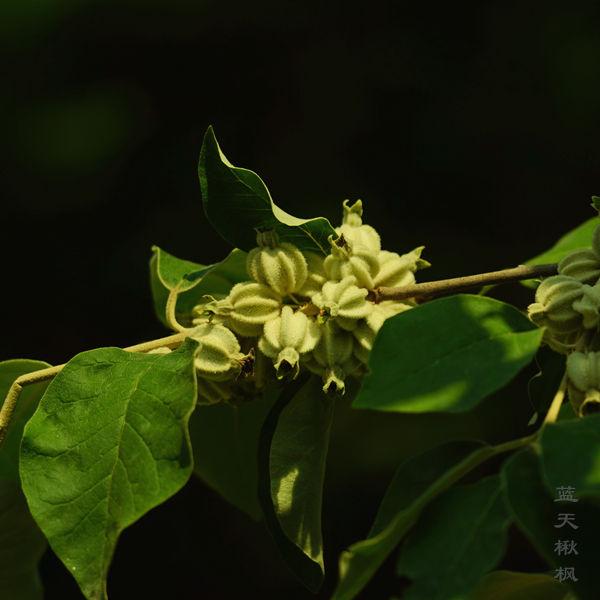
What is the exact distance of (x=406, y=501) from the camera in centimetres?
88

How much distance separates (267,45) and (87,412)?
3.03m

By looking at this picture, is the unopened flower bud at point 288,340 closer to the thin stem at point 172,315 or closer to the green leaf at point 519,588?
the thin stem at point 172,315

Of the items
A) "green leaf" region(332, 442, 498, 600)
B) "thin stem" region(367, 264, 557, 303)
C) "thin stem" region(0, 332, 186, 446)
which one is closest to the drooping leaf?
"green leaf" region(332, 442, 498, 600)

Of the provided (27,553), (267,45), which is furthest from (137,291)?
(27,553)

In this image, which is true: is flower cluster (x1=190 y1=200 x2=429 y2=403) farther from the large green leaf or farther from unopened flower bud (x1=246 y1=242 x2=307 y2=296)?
the large green leaf

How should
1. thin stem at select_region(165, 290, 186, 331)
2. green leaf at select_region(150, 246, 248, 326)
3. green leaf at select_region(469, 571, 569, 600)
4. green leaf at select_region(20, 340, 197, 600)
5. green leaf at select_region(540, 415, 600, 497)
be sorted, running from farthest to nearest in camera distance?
green leaf at select_region(150, 246, 248, 326) → thin stem at select_region(165, 290, 186, 331) → green leaf at select_region(469, 571, 569, 600) → green leaf at select_region(20, 340, 197, 600) → green leaf at select_region(540, 415, 600, 497)

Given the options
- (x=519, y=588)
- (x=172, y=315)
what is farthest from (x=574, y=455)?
(x=172, y=315)

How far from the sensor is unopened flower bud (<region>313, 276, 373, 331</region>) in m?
0.99

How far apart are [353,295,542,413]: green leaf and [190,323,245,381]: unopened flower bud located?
Answer: 0.69 ft

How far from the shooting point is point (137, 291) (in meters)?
3.55

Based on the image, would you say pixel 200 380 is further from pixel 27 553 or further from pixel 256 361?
pixel 27 553

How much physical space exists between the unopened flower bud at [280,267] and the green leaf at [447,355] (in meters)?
0.21

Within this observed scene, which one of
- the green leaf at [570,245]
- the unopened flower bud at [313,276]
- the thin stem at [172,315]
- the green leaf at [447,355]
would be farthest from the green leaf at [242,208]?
the green leaf at [570,245]

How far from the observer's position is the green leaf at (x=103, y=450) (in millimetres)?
868
